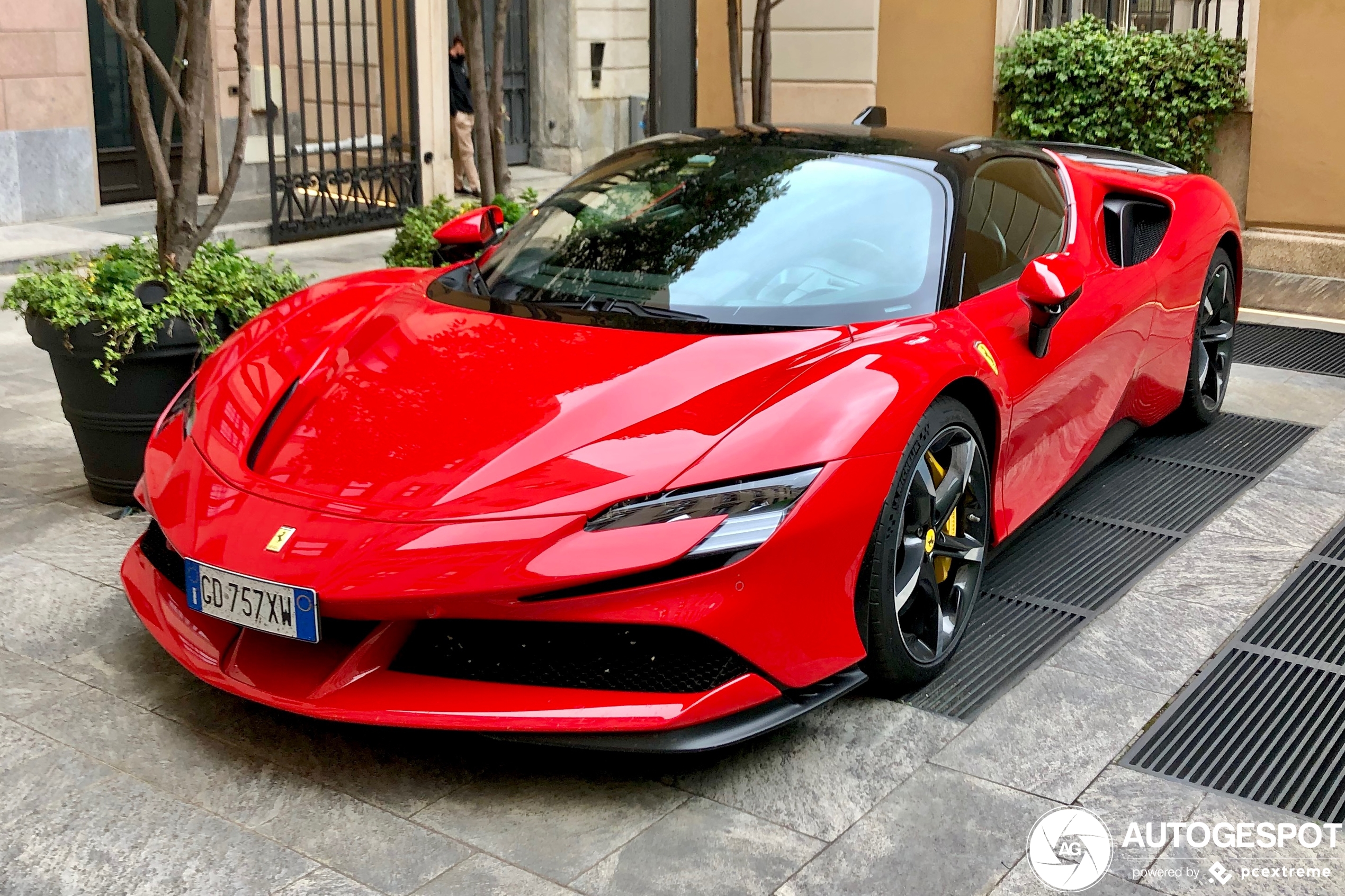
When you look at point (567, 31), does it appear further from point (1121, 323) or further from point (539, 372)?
point (539, 372)

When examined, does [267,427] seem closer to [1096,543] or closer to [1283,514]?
[1096,543]

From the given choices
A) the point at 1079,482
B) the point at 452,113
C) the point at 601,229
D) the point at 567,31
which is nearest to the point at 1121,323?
the point at 1079,482

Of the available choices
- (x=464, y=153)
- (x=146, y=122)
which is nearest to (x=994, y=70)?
(x=464, y=153)

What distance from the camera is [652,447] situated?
3.17 metres

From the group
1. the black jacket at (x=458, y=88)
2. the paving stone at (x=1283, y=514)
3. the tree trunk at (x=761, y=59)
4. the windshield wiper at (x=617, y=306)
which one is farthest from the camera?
the black jacket at (x=458, y=88)

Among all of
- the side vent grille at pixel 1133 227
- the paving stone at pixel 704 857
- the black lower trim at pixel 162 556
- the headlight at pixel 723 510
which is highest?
the side vent grille at pixel 1133 227

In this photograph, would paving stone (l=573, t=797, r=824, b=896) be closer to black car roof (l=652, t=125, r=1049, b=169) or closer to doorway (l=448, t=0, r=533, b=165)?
black car roof (l=652, t=125, r=1049, b=169)

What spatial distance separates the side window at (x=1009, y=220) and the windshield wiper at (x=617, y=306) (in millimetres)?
816

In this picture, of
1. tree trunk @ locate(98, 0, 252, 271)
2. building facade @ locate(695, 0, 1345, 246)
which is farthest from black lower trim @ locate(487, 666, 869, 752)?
building facade @ locate(695, 0, 1345, 246)

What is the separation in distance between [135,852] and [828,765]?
1.50 metres

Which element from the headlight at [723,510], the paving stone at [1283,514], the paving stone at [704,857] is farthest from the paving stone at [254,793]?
the paving stone at [1283,514]

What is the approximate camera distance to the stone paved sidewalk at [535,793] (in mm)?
2871

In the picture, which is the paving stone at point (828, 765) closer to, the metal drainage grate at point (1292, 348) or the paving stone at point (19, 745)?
A: the paving stone at point (19, 745)

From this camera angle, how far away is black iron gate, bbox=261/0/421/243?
37.4ft
